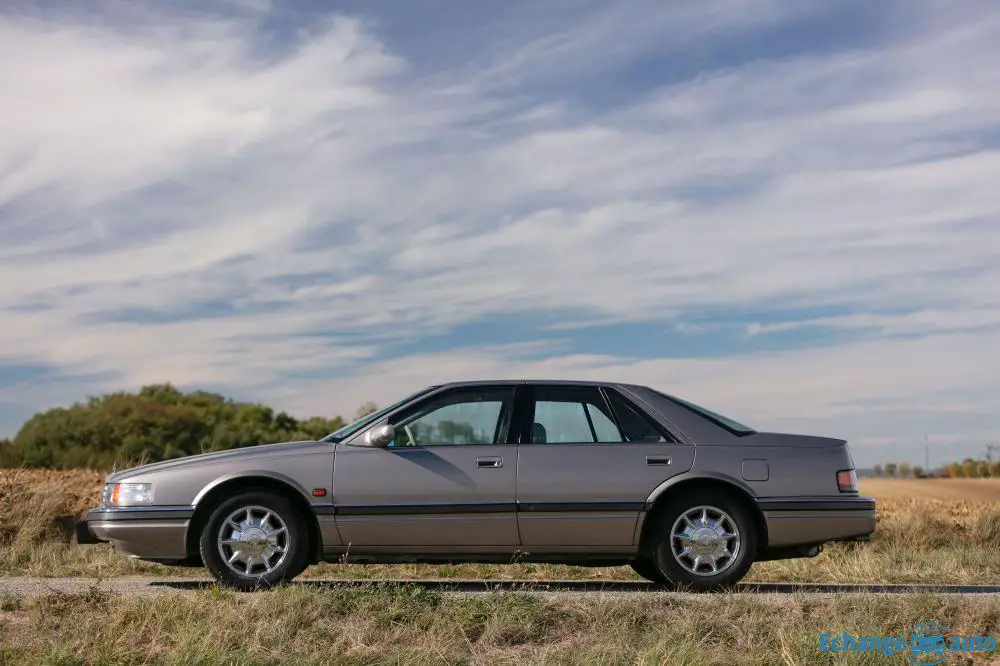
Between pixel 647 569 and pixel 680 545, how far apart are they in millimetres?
1026

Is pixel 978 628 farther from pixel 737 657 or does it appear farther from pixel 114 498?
pixel 114 498

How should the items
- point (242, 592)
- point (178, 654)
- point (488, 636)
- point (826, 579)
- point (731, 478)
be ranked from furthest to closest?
point (826, 579), point (731, 478), point (242, 592), point (488, 636), point (178, 654)

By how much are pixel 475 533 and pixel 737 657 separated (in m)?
2.49

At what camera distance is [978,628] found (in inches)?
317

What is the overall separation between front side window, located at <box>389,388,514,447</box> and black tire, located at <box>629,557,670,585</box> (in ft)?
5.42

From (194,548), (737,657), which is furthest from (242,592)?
(737,657)

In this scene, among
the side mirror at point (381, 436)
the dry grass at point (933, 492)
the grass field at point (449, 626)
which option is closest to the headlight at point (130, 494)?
the grass field at point (449, 626)

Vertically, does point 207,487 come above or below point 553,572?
→ above

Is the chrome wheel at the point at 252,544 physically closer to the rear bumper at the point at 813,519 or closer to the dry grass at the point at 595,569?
the dry grass at the point at 595,569

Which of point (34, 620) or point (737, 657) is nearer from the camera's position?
point (737, 657)

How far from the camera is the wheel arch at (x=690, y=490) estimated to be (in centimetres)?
927

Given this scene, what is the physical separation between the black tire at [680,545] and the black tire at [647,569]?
0.50m

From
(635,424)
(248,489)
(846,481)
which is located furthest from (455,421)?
(846,481)

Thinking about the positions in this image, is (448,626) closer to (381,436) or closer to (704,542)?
(381,436)
